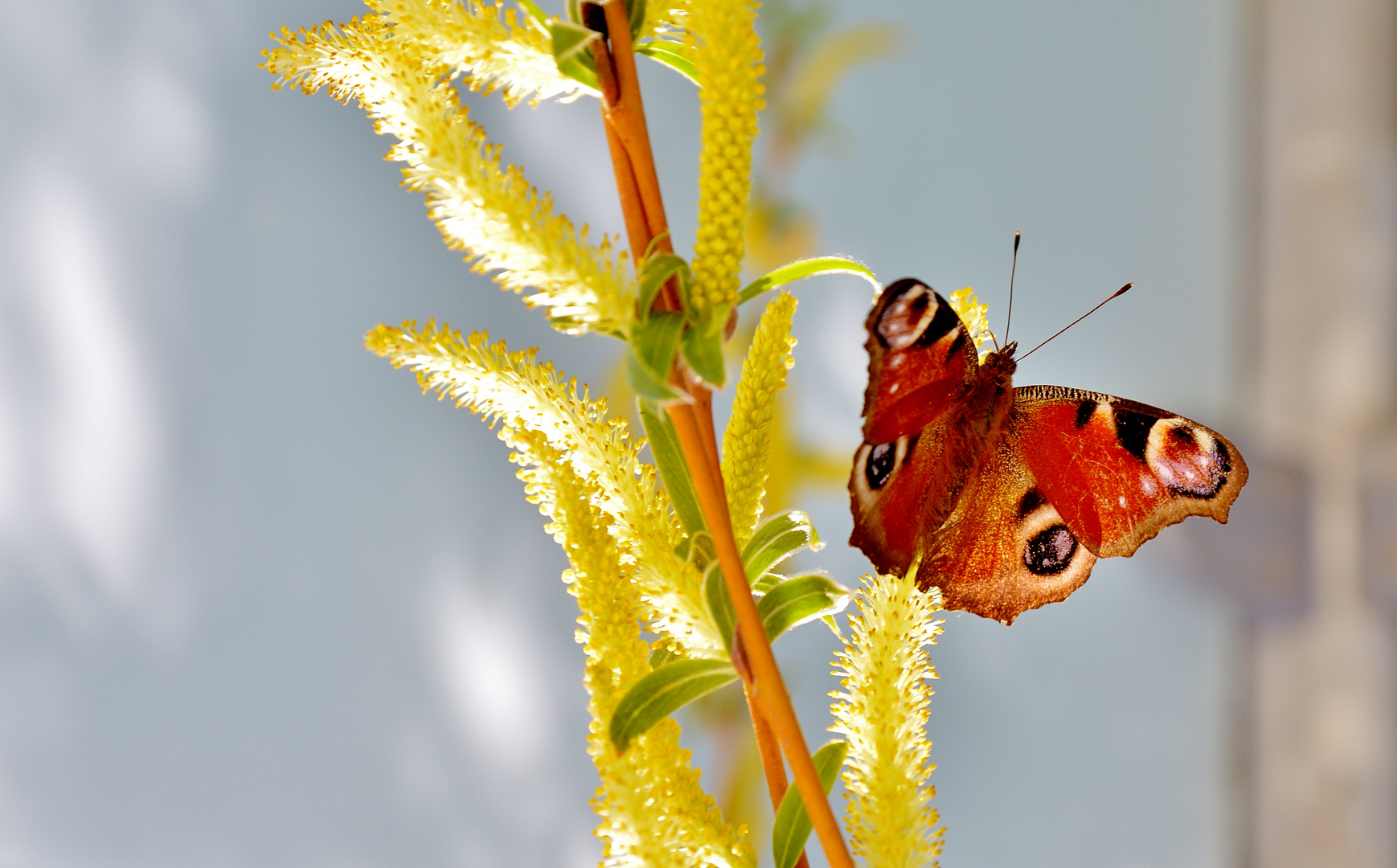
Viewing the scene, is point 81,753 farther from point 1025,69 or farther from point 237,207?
point 1025,69

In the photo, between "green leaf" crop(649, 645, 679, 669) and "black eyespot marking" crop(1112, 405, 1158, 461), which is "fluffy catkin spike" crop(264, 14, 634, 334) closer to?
"green leaf" crop(649, 645, 679, 669)

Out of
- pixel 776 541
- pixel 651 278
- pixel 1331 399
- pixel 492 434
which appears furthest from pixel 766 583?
pixel 1331 399

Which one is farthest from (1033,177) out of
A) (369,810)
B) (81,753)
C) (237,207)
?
(81,753)

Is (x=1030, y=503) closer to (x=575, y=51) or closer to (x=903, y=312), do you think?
(x=903, y=312)

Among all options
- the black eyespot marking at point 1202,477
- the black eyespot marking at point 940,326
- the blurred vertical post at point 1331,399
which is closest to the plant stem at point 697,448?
the black eyespot marking at point 940,326

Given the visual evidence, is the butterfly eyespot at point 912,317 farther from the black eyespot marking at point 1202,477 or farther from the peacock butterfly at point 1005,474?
the black eyespot marking at point 1202,477

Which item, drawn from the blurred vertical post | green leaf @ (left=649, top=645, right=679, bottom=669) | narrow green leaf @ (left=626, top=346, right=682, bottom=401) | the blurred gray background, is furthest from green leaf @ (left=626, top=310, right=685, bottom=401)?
the blurred vertical post
